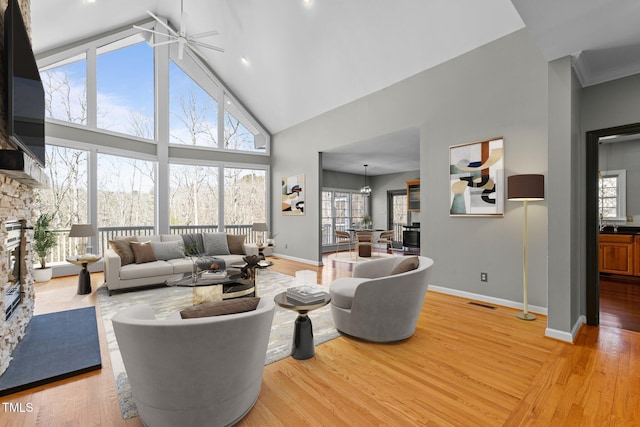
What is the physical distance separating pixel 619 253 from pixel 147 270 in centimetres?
791

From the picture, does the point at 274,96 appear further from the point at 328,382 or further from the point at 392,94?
the point at 328,382

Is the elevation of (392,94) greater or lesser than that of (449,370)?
greater

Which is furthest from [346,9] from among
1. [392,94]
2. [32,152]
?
[32,152]

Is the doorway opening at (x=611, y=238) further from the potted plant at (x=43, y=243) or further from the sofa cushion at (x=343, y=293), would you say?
the potted plant at (x=43, y=243)

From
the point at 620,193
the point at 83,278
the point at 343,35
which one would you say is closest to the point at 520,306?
the point at 620,193

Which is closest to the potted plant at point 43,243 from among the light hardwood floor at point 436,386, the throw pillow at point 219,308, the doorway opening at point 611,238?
the light hardwood floor at point 436,386

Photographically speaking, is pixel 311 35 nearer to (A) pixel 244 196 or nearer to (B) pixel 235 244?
(B) pixel 235 244

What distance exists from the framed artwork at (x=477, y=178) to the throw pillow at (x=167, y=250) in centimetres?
450

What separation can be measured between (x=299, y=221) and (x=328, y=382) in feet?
17.3

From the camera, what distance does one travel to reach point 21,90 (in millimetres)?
2422

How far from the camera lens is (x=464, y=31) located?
3867 millimetres

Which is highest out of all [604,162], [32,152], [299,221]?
[604,162]

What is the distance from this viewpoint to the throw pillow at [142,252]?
468cm

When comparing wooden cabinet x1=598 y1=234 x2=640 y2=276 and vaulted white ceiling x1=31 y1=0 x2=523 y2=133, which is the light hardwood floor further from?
vaulted white ceiling x1=31 y1=0 x2=523 y2=133
